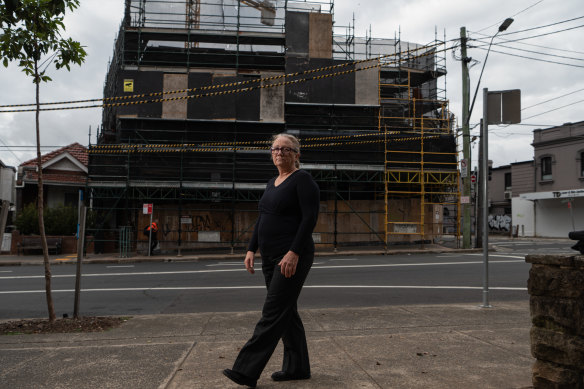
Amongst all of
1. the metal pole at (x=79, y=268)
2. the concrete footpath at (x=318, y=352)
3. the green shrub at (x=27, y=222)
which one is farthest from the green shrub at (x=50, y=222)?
the concrete footpath at (x=318, y=352)

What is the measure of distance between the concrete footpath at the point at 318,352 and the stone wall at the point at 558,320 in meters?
0.42

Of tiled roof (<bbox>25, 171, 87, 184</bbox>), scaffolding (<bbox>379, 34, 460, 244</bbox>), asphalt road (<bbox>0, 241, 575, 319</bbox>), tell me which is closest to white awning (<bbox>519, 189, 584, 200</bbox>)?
scaffolding (<bbox>379, 34, 460, 244</bbox>)

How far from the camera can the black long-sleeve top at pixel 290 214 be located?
3.41 m

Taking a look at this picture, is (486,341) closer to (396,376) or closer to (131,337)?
(396,376)

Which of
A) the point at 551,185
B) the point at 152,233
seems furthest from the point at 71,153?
the point at 551,185

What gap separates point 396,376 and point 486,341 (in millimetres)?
1620

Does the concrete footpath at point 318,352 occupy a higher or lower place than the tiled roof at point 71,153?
lower

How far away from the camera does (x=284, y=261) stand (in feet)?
10.8

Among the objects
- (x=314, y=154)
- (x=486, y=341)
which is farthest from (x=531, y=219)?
(x=486, y=341)

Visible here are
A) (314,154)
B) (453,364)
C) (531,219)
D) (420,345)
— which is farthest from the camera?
(531,219)

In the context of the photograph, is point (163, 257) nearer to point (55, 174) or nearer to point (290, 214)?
point (55, 174)

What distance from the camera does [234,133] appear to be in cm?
2380

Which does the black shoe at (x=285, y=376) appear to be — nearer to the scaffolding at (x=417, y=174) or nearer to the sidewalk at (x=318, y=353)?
the sidewalk at (x=318, y=353)

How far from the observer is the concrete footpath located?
11.9 ft
